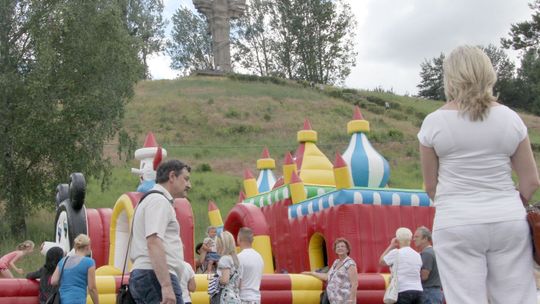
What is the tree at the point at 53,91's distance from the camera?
25094 mm

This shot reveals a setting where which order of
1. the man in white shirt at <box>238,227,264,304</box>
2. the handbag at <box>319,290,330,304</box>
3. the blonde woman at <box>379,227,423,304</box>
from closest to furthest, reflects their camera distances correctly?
the man in white shirt at <box>238,227,264,304</box> < the blonde woman at <box>379,227,423,304</box> < the handbag at <box>319,290,330,304</box>

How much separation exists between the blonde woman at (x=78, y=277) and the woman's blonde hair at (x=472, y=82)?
475 cm

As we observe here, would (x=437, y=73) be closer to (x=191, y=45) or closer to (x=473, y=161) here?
(x=191, y=45)

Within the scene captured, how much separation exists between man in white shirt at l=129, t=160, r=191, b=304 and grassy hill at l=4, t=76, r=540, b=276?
2348cm

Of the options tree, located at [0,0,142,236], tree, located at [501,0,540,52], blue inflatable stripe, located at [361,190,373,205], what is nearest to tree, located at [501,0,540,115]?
tree, located at [501,0,540,52]

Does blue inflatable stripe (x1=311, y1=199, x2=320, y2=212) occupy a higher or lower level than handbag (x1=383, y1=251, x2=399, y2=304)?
higher

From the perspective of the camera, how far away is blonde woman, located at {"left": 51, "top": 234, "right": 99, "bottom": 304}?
25.8 ft

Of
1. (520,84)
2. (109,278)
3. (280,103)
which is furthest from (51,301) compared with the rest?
(520,84)

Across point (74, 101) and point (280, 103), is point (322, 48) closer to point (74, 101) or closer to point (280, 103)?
point (280, 103)

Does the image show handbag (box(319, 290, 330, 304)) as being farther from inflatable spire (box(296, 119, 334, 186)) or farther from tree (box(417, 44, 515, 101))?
tree (box(417, 44, 515, 101))

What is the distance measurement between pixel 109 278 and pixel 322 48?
56975mm

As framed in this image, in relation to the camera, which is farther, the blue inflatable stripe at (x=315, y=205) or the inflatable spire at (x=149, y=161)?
the blue inflatable stripe at (x=315, y=205)

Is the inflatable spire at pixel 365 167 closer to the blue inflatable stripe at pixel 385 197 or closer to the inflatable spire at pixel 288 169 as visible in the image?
the blue inflatable stripe at pixel 385 197

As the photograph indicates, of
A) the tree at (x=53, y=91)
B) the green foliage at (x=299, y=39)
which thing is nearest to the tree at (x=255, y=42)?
the green foliage at (x=299, y=39)
